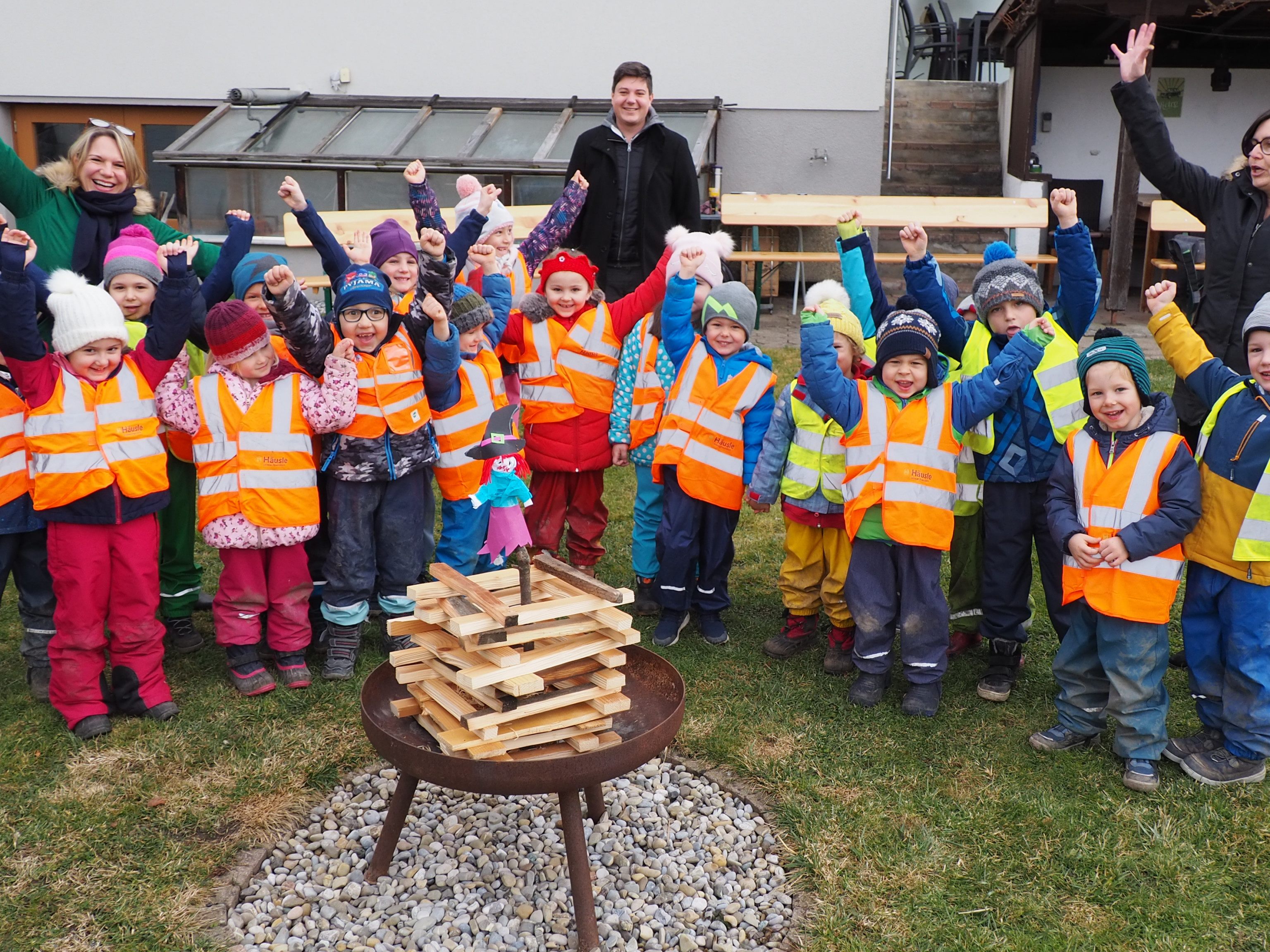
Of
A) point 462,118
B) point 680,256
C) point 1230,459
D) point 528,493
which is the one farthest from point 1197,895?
point 462,118

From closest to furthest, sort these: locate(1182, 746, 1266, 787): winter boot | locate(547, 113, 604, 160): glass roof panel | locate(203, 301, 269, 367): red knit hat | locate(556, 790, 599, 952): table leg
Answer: locate(556, 790, 599, 952): table leg < locate(1182, 746, 1266, 787): winter boot < locate(203, 301, 269, 367): red knit hat < locate(547, 113, 604, 160): glass roof panel

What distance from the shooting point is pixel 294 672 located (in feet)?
15.5

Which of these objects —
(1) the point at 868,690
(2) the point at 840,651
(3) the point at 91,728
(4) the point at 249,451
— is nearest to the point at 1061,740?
(1) the point at 868,690

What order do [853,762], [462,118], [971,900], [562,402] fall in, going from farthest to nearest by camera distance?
[462,118] < [562,402] < [853,762] < [971,900]

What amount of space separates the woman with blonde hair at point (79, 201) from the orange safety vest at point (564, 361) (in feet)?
5.59

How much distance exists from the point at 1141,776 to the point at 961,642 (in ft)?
4.09

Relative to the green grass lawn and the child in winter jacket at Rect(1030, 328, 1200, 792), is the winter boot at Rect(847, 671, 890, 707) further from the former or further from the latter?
the child in winter jacket at Rect(1030, 328, 1200, 792)

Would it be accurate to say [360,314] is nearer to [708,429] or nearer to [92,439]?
[92,439]

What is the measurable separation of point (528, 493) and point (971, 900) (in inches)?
75.9

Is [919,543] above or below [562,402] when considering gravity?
below

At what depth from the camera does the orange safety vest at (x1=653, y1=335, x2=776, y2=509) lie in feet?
16.2

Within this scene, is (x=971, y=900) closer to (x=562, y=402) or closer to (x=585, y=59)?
(x=562, y=402)

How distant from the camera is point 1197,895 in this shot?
3389mm

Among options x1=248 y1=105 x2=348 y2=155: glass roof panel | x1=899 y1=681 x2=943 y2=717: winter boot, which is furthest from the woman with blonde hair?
x1=248 y1=105 x2=348 y2=155: glass roof panel
